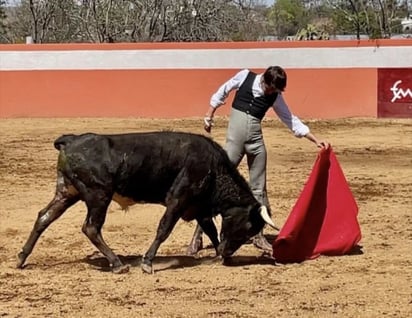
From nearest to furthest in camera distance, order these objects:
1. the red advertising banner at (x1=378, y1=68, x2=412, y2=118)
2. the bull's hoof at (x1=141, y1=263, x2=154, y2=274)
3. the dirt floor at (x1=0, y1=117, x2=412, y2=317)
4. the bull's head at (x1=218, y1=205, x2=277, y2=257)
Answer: the dirt floor at (x1=0, y1=117, x2=412, y2=317) → the bull's hoof at (x1=141, y1=263, x2=154, y2=274) → the bull's head at (x1=218, y1=205, x2=277, y2=257) → the red advertising banner at (x1=378, y1=68, x2=412, y2=118)

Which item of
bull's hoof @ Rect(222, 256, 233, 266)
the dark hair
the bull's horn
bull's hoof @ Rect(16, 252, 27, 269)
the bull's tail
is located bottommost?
bull's hoof @ Rect(222, 256, 233, 266)

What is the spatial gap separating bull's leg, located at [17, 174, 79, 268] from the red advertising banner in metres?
13.4

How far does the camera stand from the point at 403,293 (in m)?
6.19

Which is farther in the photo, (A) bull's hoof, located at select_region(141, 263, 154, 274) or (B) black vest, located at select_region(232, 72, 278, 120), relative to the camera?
(B) black vest, located at select_region(232, 72, 278, 120)

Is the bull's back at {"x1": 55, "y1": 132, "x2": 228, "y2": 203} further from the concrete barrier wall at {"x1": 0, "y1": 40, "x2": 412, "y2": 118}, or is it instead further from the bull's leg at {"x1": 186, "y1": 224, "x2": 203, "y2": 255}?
the concrete barrier wall at {"x1": 0, "y1": 40, "x2": 412, "y2": 118}

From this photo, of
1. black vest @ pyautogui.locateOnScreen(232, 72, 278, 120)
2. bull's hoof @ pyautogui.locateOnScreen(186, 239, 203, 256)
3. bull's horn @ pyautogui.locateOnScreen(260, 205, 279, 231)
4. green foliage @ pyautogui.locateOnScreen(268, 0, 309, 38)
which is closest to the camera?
bull's horn @ pyautogui.locateOnScreen(260, 205, 279, 231)

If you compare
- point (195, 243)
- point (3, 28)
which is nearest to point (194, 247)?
point (195, 243)

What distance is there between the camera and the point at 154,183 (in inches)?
271

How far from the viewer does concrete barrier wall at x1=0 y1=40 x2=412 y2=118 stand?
65.6 feet

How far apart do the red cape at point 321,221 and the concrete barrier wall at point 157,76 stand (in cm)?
1237

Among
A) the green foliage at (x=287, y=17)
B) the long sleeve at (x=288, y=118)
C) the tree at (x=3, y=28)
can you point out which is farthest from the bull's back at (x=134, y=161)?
the green foliage at (x=287, y=17)

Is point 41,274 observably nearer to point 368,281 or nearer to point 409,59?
point 368,281

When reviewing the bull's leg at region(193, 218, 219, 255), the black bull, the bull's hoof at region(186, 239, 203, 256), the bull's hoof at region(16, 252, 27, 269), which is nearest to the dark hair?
the black bull

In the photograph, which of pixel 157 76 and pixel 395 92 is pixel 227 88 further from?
pixel 157 76
